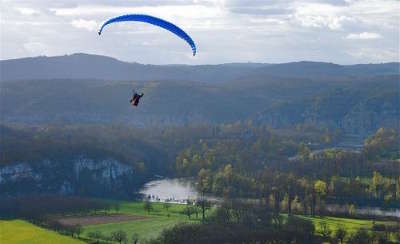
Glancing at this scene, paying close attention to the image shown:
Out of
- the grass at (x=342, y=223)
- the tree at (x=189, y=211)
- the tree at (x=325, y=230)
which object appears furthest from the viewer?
the tree at (x=189, y=211)

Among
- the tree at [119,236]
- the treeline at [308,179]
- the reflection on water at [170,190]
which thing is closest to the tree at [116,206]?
the reflection on water at [170,190]

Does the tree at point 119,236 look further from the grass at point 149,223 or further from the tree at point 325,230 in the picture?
the tree at point 325,230

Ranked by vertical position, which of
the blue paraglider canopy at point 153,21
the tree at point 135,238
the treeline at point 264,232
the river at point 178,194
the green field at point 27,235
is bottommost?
the river at point 178,194

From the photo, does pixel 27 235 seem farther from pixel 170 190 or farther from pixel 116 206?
pixel 170 190

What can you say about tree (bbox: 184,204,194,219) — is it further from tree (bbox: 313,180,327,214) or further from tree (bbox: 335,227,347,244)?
tree (bbox: 335,227,347,244)

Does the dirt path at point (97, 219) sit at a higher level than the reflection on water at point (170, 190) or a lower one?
higher

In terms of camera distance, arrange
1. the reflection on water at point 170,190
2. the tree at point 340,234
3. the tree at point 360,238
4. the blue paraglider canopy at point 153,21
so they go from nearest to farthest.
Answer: the blue paraglider canopy at point 153,21
the tree at point 360,238
the tree at point 340,234
the reflection on water at point 170,190

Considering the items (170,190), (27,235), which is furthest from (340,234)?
(170,190)

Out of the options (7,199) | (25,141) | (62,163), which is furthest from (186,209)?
(25,141)
